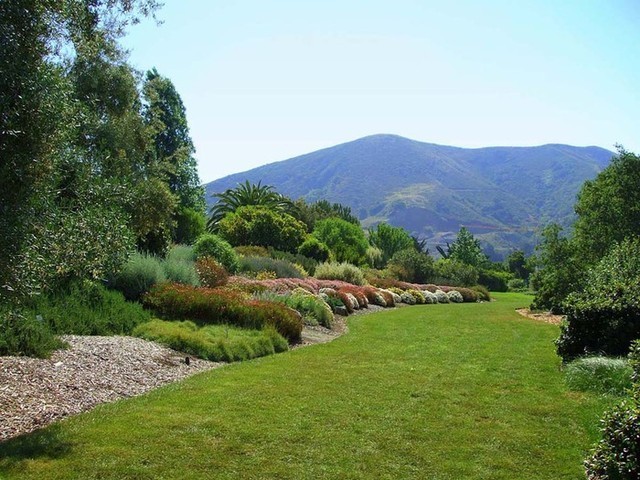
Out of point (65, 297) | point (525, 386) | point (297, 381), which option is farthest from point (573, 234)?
point (65, 297)

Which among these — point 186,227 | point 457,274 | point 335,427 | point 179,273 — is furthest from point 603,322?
point 457,274

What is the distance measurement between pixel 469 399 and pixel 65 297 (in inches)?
300

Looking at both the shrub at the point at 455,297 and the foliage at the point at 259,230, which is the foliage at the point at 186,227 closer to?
the foliage at the point at 259,230

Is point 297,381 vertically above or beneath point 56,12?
beneath

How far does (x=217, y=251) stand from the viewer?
22516 mm

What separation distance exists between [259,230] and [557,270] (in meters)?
18.6

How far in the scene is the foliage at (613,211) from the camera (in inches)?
747

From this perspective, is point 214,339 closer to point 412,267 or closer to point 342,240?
point 412,267

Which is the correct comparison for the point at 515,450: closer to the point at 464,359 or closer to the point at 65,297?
the point at 464,359

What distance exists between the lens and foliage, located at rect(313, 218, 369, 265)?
1610 inches

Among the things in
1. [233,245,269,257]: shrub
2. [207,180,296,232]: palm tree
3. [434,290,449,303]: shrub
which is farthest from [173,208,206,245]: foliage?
[207,180,296,232]: palm tree

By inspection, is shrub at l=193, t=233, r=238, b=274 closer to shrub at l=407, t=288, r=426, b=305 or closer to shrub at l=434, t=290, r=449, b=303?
shrub at l=407, t=288, r=426, b=305

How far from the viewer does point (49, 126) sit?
5027 mm

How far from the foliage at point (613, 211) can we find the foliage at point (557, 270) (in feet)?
1.59
